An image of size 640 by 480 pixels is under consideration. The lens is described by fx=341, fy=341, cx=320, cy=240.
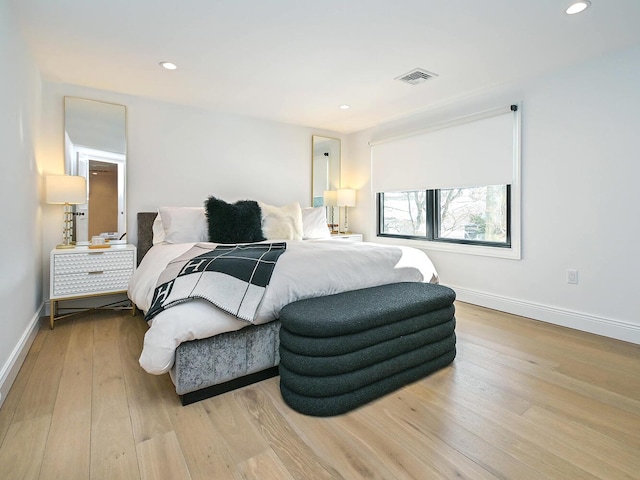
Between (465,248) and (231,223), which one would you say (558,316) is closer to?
(465,248)

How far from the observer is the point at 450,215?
4.08 meters

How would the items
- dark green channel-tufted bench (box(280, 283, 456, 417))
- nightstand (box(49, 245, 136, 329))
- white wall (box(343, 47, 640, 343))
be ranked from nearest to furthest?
1. dark green channel-tufted bench (box(280, 283, 456, 417))
2. white wall (box(343, 47, 640, 343))
3. nightstand (box(49, 245, 136, 329))

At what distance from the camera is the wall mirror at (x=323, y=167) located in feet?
16.6

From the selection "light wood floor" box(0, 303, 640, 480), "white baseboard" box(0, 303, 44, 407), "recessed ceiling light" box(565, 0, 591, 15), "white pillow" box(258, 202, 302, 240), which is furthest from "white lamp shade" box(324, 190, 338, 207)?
"white baseboard" box(0, 303, 44, 407)

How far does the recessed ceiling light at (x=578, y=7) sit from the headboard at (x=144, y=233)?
12.8 ft

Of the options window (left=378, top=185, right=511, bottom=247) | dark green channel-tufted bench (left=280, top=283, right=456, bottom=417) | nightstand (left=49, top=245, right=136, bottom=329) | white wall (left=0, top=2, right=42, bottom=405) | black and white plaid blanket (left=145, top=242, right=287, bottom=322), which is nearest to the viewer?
dark green channel-tufted bench (left=280, top=283, right=456, bottom=417)

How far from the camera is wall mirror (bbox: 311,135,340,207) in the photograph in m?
5.07

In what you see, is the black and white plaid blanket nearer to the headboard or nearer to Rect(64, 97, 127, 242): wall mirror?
the headboard

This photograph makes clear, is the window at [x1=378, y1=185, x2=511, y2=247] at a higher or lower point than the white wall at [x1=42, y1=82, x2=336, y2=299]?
lower

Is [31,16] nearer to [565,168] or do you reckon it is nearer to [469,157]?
[469,157]

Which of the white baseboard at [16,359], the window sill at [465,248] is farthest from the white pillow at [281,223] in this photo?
the white baseboard at [16,359]

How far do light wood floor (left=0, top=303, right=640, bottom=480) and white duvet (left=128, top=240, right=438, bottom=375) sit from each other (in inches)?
14.8

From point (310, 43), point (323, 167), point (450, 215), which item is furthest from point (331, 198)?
point (310, 43)

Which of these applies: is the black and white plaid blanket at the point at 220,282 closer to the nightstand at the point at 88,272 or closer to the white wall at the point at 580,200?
the nightstand at the point at 88,272
